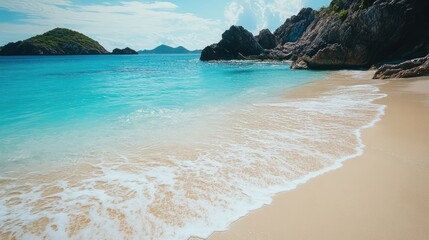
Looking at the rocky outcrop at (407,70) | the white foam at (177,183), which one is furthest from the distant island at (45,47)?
the white foam at (177,183)

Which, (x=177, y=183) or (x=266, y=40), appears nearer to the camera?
(x=177, y=183)

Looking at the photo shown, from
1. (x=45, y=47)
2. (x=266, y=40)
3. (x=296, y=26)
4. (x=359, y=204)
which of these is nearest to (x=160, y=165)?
(x=359, y=204)

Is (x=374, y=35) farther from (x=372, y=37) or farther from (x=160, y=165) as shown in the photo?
(x=160, y=165)

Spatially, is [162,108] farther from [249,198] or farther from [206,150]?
[249,198]

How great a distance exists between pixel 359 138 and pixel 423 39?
3645 cm

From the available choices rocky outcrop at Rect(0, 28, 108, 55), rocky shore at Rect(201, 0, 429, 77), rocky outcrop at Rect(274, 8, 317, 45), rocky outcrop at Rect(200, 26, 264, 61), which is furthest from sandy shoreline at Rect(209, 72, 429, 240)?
rocky outcrop at Rect(0, 28, 108, 55)

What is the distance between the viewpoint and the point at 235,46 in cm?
8712

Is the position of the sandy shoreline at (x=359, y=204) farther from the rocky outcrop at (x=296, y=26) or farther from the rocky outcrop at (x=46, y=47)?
the rocky outcrop at (x=46, y=47)

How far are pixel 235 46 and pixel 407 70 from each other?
67.4 meters

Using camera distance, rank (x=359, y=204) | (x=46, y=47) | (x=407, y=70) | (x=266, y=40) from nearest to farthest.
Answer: (x=359, y=204) → (x=407, y=70) → (x=266, y=40) → (x=46, y=47)

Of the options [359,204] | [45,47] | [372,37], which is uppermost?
[45,47]

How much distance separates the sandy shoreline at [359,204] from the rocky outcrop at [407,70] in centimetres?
2069

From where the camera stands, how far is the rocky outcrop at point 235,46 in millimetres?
84938

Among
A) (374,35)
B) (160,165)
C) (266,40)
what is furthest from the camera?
(266,40)
